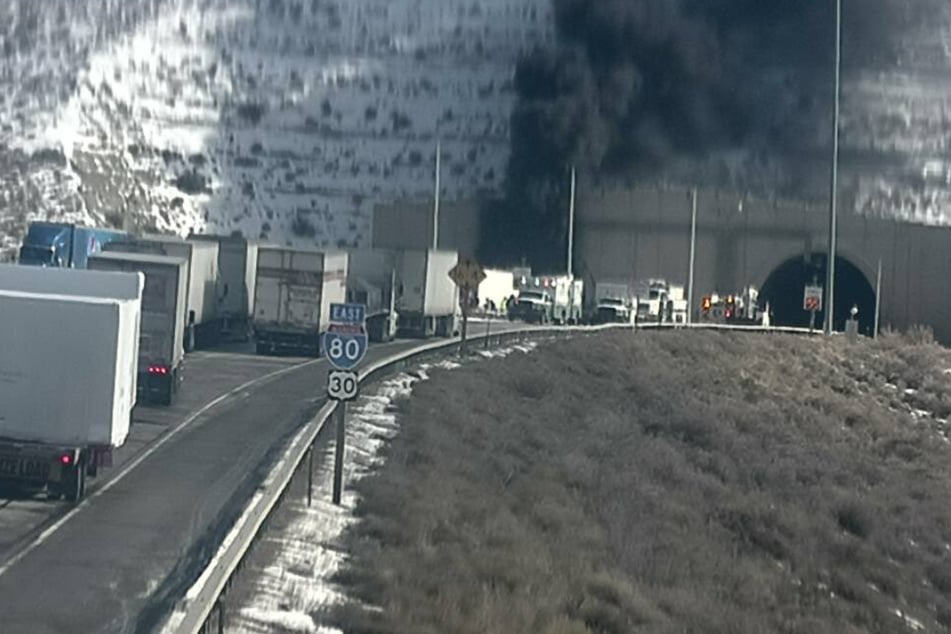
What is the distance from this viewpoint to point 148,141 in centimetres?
9956

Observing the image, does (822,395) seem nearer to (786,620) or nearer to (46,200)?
(786,620)

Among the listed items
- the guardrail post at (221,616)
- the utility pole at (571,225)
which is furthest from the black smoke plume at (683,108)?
the guardrail post at (221,616)

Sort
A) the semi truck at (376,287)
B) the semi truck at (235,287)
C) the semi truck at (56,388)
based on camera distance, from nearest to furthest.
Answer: the semi truck at (56,388), the semi truck at (235,287), the semi truck at (376,287)

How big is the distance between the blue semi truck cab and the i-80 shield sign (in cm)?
3023

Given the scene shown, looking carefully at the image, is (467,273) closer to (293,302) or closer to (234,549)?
(293,302)

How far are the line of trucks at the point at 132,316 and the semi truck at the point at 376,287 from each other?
0.17ft

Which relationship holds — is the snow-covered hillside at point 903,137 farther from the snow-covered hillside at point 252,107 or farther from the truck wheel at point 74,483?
the truck wheel at point 74,483

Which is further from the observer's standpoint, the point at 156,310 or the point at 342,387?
the point at 156,310

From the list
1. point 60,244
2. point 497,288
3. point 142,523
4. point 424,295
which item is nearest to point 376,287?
point 424,295

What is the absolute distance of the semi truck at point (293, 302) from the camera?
1938 inches

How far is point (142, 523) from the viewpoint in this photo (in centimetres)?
2016

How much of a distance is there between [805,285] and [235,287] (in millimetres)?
34566

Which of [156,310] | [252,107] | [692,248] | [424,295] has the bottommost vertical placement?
[156,310]

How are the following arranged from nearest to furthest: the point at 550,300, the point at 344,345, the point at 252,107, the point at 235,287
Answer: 1. the point at 344,345
2. the point at 235,287
3. the point at 550,300
4. the point at 252,107
